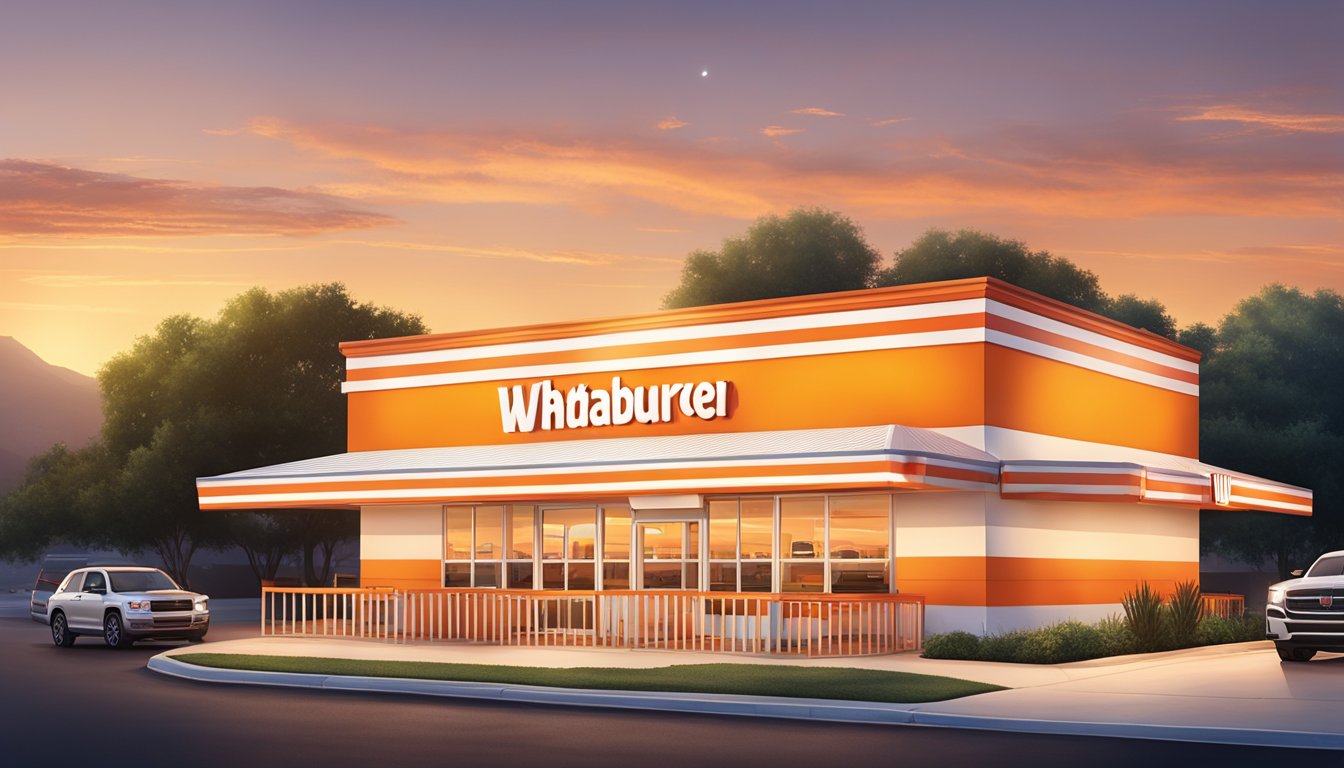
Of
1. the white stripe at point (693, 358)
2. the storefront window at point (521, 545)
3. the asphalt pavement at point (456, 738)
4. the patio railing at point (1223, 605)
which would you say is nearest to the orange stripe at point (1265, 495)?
the patio railing at point (1223, 605)

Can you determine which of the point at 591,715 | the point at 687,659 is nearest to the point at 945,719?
the point at 591,715

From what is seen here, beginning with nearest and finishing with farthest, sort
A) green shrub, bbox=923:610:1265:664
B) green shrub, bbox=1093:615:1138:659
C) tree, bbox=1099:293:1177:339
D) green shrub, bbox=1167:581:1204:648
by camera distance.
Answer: green shrub, bbox=923:610:1265:664, green shrub, bbox=1093:615:1138:659, green shrub, bbox=1167:581:1204:648, tree, bbox=1099:293:1177:339

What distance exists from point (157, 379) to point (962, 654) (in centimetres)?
4299

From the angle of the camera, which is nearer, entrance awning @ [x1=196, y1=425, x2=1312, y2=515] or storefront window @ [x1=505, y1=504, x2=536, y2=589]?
entrance awning @ [x1=196, y1=425, x2=1312, y2=515]

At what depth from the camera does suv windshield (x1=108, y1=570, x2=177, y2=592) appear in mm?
34250

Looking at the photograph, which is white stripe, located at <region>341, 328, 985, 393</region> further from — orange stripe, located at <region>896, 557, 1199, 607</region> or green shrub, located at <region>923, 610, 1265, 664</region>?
green shrub, located at <region>923, 610, 1265, 664</region>

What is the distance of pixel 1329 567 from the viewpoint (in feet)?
90.3

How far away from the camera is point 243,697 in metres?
22.0

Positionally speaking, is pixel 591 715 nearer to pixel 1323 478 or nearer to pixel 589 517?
pixel 589 517

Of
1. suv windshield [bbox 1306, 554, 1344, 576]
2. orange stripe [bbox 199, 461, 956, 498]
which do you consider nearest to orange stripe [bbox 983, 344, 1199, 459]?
orange stripe [bbox 199, 461, 956, 498]

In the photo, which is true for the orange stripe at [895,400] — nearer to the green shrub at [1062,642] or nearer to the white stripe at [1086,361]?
the white stripe at [1086,361]

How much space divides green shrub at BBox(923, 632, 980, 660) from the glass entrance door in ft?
19.6

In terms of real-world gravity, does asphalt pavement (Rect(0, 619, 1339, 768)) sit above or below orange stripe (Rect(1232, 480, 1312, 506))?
below

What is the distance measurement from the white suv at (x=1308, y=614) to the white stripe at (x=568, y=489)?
20.6ft
